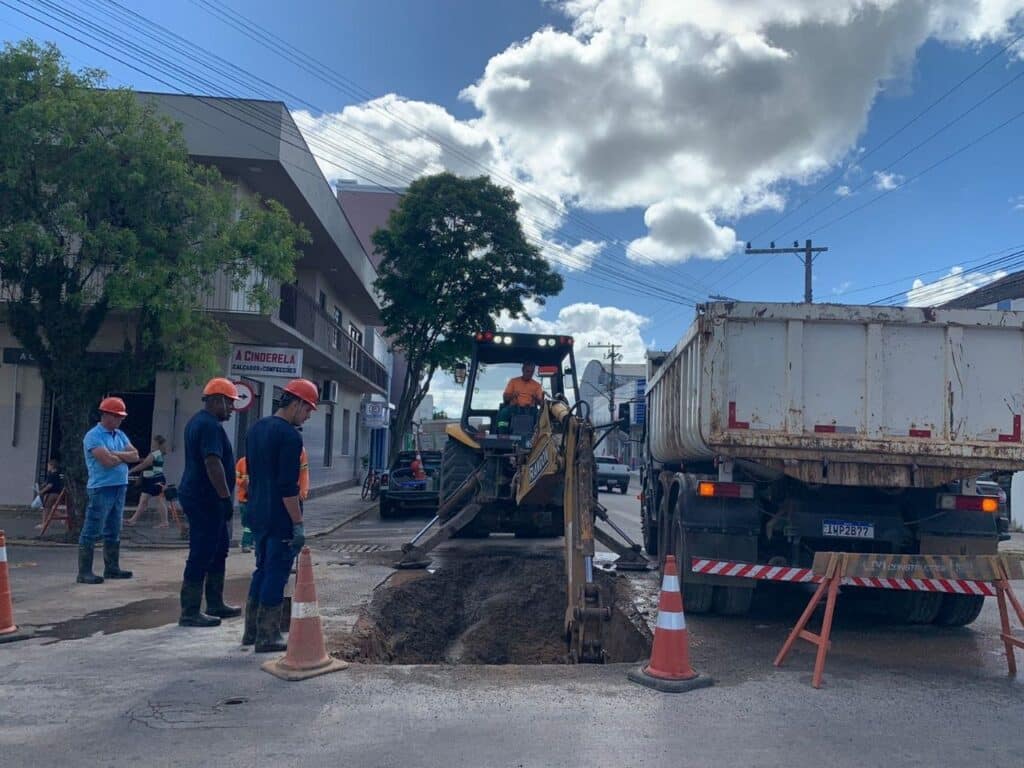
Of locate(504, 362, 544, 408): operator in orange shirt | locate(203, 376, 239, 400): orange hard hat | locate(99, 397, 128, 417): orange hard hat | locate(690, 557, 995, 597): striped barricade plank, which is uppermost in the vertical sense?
locate(504, 362, 544, 408): operator in orange shirt

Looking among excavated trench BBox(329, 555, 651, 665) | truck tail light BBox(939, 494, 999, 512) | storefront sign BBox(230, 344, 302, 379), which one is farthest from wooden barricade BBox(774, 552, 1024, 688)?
storefront sign BBox(230, 344, 302, 379)

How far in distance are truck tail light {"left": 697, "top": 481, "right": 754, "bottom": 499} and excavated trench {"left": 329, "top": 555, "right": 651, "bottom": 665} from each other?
1.34 meters

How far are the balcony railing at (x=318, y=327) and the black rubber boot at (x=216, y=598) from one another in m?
11.7

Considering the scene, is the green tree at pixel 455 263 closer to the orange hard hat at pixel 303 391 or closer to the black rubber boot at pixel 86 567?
the black rubber boot at pixel 86 567

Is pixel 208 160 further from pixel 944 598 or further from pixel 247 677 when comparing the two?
pixel 944 598

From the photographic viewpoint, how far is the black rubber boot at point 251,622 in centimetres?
622

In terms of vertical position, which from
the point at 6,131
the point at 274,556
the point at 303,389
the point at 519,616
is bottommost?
the point at 519,616

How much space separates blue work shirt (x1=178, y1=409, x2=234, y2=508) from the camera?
6801 millimetres

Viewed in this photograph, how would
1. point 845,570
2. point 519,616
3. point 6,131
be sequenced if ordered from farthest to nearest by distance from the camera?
point 6,131 → point 519,616 → point 845,570

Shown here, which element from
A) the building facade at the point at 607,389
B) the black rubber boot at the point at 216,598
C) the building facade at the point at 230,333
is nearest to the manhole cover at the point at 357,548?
the building facade at the point at 230,333

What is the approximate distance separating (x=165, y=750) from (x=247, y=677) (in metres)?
1.15

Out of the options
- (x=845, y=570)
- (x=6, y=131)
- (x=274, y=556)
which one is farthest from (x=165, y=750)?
(x=6, y=131)

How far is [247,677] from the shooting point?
5418 mm

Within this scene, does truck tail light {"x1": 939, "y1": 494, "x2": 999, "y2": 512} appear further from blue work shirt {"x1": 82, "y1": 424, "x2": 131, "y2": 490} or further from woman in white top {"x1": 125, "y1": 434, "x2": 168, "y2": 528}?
woman in white top {"x1": 125, "y1": 434, "x2": 168, "y2": 528}
